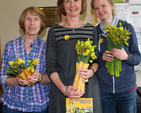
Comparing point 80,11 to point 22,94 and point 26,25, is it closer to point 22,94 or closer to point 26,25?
point 26,25

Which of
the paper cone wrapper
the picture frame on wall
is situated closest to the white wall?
the picture frame on wall

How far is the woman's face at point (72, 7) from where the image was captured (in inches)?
57.9

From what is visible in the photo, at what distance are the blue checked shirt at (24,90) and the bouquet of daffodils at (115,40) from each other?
682 mm

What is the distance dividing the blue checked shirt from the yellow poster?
1.14 ft

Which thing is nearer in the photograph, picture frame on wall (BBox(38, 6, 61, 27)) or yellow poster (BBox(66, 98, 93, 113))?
yellow poster (BBox(66, 98, 93, 113))

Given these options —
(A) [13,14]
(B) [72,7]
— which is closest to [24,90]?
(B) [72,7]

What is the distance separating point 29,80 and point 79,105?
509 mm

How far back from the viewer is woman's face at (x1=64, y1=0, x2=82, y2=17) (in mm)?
1470

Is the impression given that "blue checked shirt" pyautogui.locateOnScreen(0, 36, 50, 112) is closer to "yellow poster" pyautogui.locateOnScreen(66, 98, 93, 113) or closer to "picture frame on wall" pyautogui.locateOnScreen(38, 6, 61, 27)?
"yellow poster" pyautogui.locateOnScreen(66, 98, 93, 113)

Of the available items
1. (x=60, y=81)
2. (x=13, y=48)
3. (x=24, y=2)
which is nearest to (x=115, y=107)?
(x=60, y=81)

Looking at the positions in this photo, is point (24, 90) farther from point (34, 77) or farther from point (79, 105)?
point (79, 105)

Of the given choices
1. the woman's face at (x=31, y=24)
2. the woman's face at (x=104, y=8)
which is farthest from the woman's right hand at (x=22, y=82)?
the woman's face at (x=104, y=8)

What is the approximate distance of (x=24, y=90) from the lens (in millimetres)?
1564

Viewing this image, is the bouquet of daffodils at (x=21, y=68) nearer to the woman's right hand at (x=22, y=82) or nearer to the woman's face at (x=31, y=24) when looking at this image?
the woman's right hand at (x=22, y=82)
